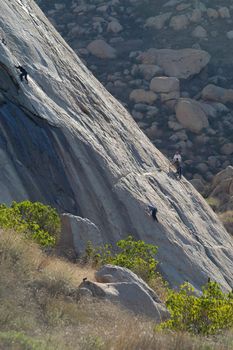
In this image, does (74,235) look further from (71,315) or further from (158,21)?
(158,21)

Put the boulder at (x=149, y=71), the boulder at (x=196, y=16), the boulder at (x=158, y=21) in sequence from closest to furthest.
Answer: the boulder at (x=149, y=71) < the boulder at (x=196, y=16) < the boulder at (x=158, y=21)

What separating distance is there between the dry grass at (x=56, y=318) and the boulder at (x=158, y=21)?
1377 inches

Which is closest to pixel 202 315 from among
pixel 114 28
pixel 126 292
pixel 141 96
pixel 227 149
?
pixel 126 292

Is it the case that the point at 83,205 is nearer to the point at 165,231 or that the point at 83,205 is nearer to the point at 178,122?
the point at 165,231

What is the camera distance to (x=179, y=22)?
143 ft

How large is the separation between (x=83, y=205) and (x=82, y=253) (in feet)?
7.22

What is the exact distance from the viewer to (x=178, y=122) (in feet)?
118

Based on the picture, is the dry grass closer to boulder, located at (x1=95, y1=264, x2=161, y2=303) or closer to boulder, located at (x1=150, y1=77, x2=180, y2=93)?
boulder, located at (x1=95, y1=264, x2=161, y2=303)

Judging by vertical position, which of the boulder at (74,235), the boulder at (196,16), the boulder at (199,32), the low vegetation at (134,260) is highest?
the boulder at (74,235)

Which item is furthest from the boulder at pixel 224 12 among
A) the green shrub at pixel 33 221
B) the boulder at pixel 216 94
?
the green shrub at pixel 33 221

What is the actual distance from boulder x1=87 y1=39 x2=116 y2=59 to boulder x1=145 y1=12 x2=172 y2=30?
3.31 meters

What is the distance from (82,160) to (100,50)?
1064 inches

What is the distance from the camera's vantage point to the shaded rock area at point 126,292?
31.6 feet

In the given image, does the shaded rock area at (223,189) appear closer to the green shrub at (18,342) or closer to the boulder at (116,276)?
the boulder at (116,276)
